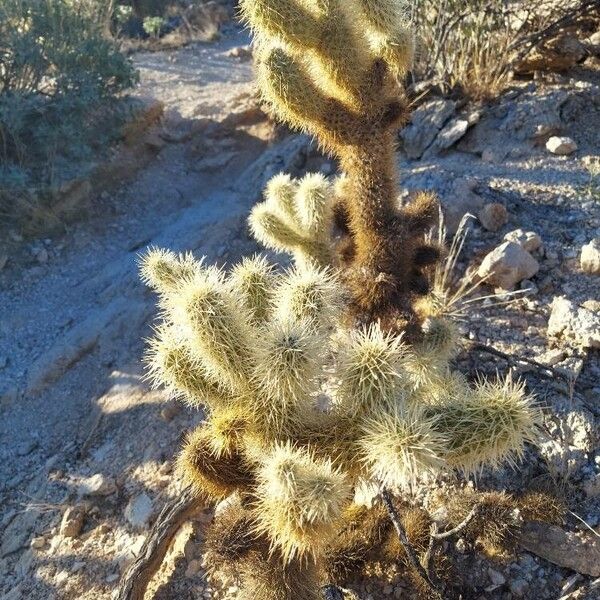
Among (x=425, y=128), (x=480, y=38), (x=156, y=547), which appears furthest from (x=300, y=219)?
(x=480, y=38)

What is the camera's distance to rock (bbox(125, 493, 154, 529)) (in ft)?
10.6

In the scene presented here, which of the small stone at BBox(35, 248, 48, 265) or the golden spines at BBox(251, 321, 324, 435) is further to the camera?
the small stone at BBox(35, 248, 48, 265)

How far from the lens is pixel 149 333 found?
15.4 feet

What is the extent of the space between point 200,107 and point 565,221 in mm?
4890

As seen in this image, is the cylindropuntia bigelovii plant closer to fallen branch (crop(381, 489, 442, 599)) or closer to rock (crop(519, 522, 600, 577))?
fallen branch (crop(381, 489, 442, 599))

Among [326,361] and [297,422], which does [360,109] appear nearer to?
[326,361]

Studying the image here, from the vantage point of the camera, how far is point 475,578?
2.59 m

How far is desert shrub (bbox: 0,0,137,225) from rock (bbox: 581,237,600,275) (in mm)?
4741

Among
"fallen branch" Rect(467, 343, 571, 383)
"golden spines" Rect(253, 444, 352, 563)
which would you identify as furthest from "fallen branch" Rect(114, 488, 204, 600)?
"fallen branch" Rect(467, 343, 571, 383)

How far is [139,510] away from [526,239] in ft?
9.41

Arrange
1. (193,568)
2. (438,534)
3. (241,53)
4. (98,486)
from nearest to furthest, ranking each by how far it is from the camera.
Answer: (438,534) < (193,568) < (98,486) < (241,53)

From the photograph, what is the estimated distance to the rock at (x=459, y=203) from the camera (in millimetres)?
4226

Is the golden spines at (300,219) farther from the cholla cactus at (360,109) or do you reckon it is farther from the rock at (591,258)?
the rock at (591,258)

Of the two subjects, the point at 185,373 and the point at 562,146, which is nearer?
the point at 185,373
